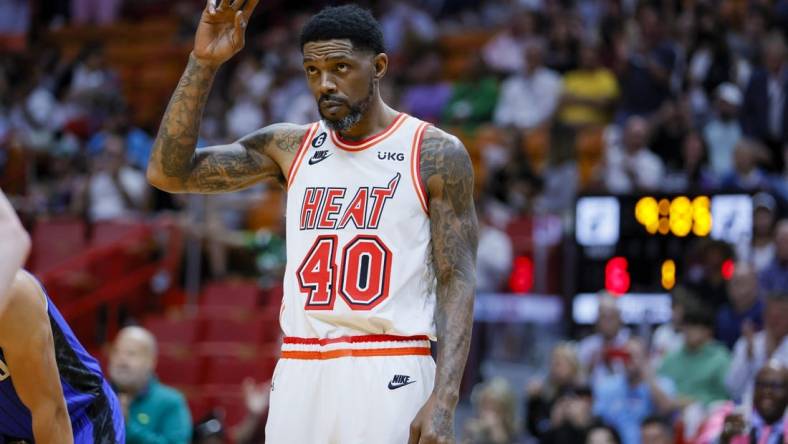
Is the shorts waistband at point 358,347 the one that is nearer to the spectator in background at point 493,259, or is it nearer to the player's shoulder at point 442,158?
the player's shoulder at point 442,158

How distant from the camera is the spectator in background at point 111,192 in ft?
48.3

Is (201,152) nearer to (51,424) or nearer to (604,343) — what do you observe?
(51,424)

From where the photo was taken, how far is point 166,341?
13438 mm

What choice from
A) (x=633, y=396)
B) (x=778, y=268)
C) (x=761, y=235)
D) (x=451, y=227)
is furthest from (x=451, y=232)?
(x=761, y=235)

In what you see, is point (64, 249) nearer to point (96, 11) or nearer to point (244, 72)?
point (244, 72)

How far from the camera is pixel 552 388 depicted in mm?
10211

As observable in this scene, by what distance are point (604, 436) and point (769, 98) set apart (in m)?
4.78

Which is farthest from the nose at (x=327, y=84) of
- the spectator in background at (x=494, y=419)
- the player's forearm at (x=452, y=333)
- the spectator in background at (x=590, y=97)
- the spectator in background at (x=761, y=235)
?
the spectator in background at (x=590, y=97)

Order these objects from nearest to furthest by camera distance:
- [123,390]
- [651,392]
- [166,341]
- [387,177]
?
1. [387,177]
2. [123,390]
3. [651,392]
4. [166,341]

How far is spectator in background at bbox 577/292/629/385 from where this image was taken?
1007cm

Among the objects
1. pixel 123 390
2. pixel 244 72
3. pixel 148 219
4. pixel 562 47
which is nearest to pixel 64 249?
pixel 148 219

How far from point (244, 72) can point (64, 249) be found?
4.58 metres

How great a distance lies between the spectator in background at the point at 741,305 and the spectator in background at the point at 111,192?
22.8 feet

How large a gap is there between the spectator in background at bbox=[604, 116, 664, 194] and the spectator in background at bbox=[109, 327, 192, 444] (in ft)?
17.8
